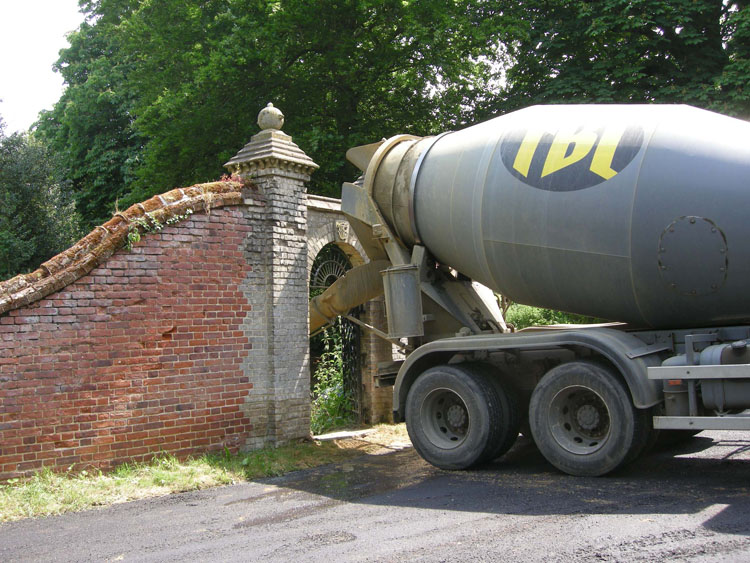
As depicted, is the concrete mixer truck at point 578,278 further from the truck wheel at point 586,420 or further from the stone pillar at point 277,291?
the stone pillar at point 277,291

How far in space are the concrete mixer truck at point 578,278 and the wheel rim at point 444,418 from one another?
0.05 ft

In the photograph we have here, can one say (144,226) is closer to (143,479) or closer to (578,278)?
(143,479)

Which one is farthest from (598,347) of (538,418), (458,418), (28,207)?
(28,207)

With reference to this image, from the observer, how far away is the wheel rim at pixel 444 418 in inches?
287

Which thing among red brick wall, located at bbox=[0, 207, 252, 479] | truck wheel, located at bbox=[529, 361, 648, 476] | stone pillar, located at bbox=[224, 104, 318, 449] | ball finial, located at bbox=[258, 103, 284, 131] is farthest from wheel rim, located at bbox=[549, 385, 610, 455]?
ball finial, located at bbox=[258, 103, 284, 131]

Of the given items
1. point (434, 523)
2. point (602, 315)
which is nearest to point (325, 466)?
point (434, 523)

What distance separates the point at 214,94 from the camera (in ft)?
54.6

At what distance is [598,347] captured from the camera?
6031mm

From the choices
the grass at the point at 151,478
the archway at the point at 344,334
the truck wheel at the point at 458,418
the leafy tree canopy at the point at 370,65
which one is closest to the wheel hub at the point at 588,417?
the truck wheel at the point at 458,418

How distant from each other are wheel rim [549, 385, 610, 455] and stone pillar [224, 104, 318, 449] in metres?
3.34

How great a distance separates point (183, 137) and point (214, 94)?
1.37 m

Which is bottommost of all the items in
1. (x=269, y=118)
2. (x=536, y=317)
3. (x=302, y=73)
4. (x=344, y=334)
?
(x=344, y=334)

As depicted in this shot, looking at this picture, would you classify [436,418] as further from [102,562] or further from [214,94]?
[214,94]

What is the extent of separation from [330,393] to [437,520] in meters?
5.58
